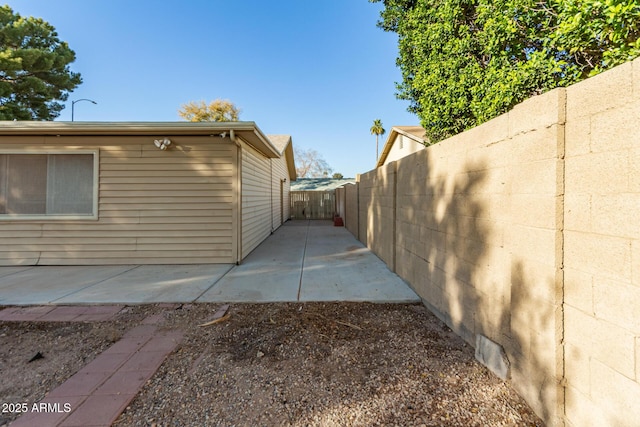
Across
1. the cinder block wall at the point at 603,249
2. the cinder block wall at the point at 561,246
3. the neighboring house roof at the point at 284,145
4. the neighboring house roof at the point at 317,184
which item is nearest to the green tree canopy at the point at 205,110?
the neighboring house roof at the point at 317,184

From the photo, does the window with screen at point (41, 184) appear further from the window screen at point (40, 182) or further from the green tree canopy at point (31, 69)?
the green tree canopy at point (31, 69)

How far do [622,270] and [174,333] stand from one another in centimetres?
347

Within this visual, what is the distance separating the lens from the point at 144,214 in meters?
5.60

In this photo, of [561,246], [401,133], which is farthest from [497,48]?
[401,133]

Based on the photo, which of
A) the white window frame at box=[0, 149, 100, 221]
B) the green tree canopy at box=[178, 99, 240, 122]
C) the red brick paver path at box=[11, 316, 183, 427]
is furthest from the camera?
the green tree canopy at box=[178, 99, 240, 122]

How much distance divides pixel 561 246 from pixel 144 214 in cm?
650

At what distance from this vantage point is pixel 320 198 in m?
16.6

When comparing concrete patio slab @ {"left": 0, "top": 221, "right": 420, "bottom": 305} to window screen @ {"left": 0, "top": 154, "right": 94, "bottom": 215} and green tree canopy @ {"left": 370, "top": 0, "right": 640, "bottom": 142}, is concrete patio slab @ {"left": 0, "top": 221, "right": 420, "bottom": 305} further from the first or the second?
green tree canopy @ {"left": 370, "top": 0, "right": 640, "bottom": 142}

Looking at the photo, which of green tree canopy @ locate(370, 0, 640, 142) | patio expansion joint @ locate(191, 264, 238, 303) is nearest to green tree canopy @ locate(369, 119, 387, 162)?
green tree canopy @ locate(370, 0, 640, 142)

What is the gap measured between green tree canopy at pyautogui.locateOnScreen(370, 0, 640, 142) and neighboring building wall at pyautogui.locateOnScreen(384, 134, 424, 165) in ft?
21.9

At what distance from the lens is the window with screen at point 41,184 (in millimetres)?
5504

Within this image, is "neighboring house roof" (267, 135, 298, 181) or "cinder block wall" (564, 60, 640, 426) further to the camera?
"neighboring house roof" (267, 135, 298, 181)

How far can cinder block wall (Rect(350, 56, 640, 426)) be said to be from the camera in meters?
1.24

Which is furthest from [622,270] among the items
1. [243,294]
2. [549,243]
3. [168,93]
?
[168,93]
